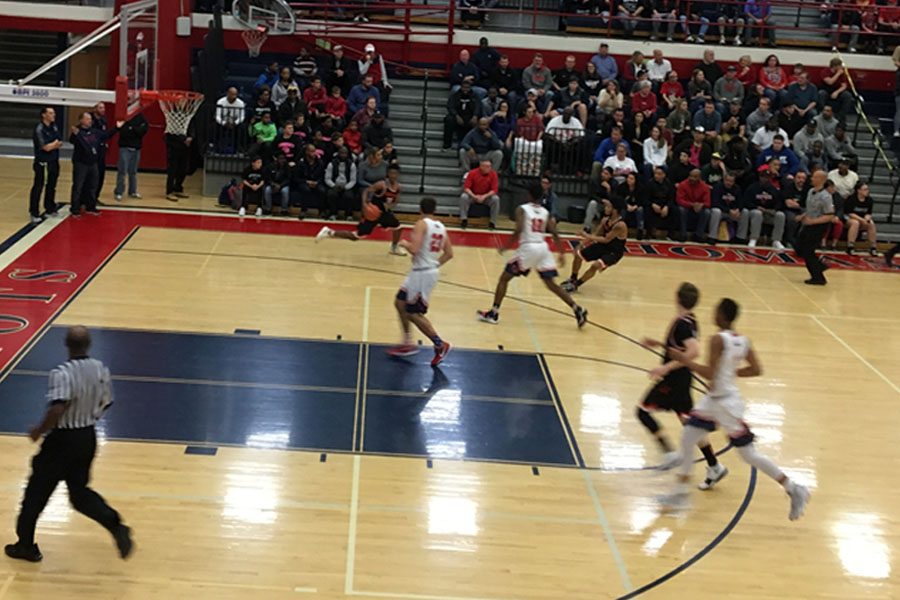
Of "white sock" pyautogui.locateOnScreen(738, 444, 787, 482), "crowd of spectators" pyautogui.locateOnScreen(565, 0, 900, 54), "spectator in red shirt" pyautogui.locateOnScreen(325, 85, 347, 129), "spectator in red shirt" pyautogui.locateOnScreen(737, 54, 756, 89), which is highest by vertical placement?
"crowd of spectators" pyautogui.locateOnScreen(565, 0, 900, 54)

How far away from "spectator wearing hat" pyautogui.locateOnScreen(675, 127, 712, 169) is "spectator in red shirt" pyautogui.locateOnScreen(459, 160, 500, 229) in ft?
11.2

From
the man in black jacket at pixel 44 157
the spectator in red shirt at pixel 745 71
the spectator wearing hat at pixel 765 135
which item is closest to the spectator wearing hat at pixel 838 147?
the spectator wearing hat at pixel 765 135

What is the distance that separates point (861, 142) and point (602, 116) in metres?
5.74

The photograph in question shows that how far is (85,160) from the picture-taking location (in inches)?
747

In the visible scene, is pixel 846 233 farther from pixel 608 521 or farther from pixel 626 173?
pixel 608 521

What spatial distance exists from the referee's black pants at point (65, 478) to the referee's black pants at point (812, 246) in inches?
502

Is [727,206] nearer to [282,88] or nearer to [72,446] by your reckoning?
[282,88]

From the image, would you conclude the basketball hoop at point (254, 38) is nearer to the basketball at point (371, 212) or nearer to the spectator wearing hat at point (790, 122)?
the basketball at point (371, 212)

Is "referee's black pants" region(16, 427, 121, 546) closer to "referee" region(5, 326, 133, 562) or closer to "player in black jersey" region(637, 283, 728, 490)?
"referee" region(5, 326, 133, 562)

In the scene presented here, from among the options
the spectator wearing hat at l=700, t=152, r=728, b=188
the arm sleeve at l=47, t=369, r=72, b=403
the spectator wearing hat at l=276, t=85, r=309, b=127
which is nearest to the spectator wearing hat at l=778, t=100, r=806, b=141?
the spectator wearing hat at l=700, t=152, r=728, b=188

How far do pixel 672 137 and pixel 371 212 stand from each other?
6883 mm

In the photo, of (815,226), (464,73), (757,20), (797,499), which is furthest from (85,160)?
(757,20)

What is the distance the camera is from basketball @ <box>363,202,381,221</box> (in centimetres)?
1767

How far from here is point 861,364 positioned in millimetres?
14406
